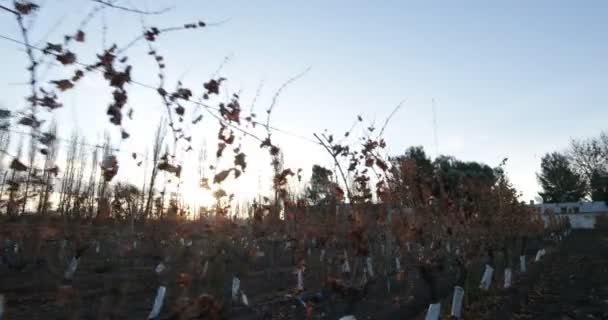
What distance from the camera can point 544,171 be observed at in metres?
62.7

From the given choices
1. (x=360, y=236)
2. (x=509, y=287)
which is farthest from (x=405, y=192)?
(x=509, y=287)

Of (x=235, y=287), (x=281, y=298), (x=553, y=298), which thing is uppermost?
(x=235, y=287)

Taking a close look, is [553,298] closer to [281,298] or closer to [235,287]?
[281,298]

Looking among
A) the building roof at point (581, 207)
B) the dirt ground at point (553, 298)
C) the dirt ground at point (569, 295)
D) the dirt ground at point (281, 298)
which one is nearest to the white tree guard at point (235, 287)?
the dirt ground at point (281, 298)

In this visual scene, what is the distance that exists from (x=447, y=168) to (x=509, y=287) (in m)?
16.0

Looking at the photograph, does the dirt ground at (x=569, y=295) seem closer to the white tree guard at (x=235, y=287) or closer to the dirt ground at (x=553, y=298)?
the dirt ground at (x=553, y=298)

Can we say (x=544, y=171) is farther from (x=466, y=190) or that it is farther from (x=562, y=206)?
(x=466, y=190)

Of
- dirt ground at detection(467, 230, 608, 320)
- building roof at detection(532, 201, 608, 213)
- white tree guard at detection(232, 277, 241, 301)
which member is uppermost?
building roof at detection(532, 201, 608, 213)

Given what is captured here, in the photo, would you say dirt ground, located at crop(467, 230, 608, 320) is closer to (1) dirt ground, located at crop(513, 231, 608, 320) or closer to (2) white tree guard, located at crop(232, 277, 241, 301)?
(1) dirt ground, located at crop(513, 231, 608, 320)

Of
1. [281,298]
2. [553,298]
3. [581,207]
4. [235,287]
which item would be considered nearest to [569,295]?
[553,298]

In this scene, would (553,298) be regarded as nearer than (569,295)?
Yes

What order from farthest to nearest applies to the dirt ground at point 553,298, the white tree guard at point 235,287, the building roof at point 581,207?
the building roof at point 581,207, the white tree guard at point 235,287, the dirt ground at point 553,298

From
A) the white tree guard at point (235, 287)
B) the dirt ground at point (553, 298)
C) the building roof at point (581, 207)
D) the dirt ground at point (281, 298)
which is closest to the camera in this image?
the dirt ground at point (553, 298)

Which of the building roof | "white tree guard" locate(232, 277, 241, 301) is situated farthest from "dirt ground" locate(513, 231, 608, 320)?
the building roof
